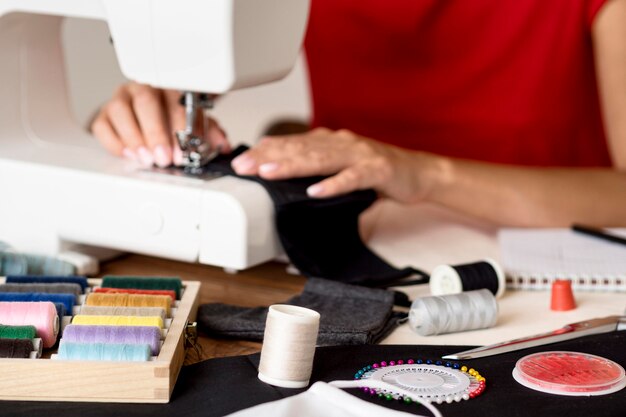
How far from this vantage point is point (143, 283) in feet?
4.66

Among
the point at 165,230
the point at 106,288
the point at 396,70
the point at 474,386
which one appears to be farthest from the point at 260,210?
the point at 396,70

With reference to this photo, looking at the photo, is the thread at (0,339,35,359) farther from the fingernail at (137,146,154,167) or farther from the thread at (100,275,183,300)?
the fingernail at (137,146,154,167)

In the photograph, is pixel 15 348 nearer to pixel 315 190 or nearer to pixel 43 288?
pixel 43 288

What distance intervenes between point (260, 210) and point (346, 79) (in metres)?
1.10

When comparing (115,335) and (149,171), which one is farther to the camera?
(149,171)

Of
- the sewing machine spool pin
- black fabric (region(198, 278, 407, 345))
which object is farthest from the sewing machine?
black fabric (region(198, 278, 407, 345))

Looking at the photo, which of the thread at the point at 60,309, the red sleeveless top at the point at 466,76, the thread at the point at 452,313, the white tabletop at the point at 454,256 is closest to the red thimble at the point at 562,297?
the white tabletop at the point at 454,256

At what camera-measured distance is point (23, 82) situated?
1900mm

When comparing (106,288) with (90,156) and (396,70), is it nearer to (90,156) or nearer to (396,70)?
(90,156)

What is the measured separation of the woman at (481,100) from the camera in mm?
1962

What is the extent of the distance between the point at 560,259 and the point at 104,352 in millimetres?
909

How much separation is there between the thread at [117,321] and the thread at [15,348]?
8 centimetres

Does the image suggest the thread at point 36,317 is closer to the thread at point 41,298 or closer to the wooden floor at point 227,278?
the thread at point 41,298

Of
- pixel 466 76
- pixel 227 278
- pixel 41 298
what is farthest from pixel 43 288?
pixel 466 76
